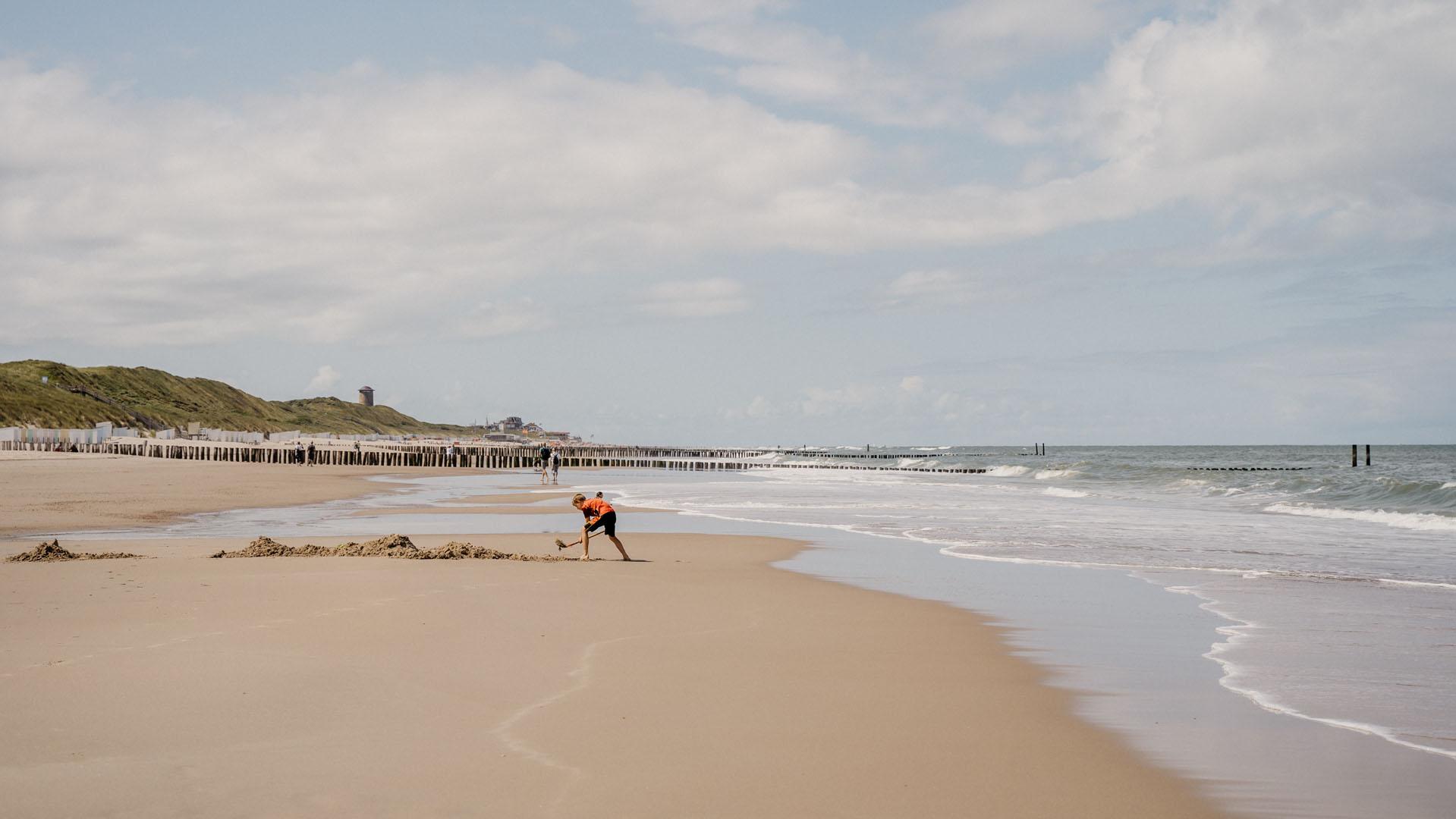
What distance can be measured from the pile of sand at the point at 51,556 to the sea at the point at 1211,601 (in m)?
4.69

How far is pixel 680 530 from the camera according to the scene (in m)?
19.9

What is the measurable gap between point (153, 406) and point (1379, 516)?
135m

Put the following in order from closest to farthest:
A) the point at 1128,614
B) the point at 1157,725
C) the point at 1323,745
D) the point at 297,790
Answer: the point at 297,790 → the point at 1323,745 → the point at 1157,725 → the point at 1128,614

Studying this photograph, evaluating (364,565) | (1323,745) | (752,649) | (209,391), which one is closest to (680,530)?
(364,565)

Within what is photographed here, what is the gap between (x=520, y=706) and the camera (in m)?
5.75

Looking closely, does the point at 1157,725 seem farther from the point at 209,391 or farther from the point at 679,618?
the point at 209,391

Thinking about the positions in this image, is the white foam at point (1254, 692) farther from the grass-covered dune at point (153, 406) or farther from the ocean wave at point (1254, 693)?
the grass-covered dune at point (153, 406)

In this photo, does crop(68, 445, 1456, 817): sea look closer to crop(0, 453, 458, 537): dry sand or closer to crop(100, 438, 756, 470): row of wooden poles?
crop(0, 453, 458, 537): dry sand

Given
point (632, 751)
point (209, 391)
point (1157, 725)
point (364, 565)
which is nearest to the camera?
point (632, 751)

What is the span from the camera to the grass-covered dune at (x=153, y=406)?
92144 millimetres

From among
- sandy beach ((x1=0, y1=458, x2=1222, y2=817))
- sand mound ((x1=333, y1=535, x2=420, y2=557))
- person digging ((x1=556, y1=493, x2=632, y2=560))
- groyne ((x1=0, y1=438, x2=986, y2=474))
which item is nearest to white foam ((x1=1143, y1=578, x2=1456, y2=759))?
sandy beach ((x1=0, y1=458, x2=1222, y2=817))

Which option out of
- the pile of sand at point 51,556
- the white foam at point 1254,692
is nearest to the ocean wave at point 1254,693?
the white foam at point 1254,692

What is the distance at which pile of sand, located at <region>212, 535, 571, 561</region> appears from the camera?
13.3m

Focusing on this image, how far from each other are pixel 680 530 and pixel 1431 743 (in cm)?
1525
